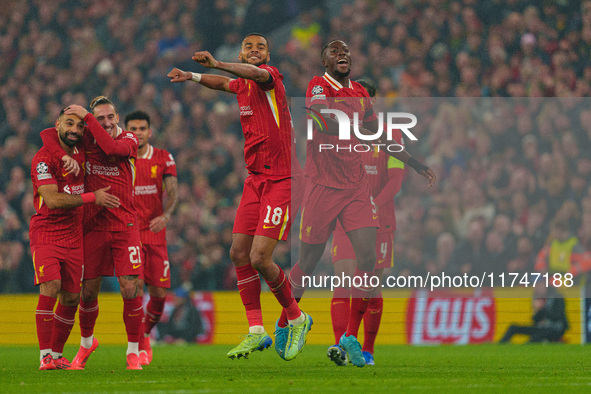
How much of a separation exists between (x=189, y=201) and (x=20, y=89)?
5088 millimetres

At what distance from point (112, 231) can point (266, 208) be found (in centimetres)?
170

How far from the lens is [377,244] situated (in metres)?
8.96

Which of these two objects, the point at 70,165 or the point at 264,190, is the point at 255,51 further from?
the point at 70,165

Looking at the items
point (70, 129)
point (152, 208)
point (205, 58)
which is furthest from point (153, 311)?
point (205, 58)

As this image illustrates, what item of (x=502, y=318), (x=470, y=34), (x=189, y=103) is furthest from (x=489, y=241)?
(x=189, y=103)

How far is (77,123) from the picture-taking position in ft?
25.1

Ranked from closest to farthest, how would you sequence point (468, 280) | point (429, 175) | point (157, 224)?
point (429, 175)
point (157, 224)
point (468, 280)

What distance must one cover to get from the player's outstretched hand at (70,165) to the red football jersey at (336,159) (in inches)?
85.4

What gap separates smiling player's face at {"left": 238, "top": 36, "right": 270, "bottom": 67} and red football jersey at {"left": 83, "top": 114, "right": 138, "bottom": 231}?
1462mm

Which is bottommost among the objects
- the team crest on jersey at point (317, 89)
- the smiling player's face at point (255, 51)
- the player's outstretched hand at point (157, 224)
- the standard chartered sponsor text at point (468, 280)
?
the standard chartered sponsor text at point (468, 280)

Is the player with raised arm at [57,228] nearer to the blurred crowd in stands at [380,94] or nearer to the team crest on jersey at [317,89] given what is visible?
the team crest on jersey at [317,89]

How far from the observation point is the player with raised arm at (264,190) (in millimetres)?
7113

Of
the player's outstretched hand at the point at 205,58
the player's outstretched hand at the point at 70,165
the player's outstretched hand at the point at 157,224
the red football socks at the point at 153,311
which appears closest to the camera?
the player's outstretched hand at the point at 205,58

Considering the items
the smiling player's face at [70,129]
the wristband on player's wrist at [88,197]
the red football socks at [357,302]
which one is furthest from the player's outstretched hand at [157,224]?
the red football socks at [357,302]
